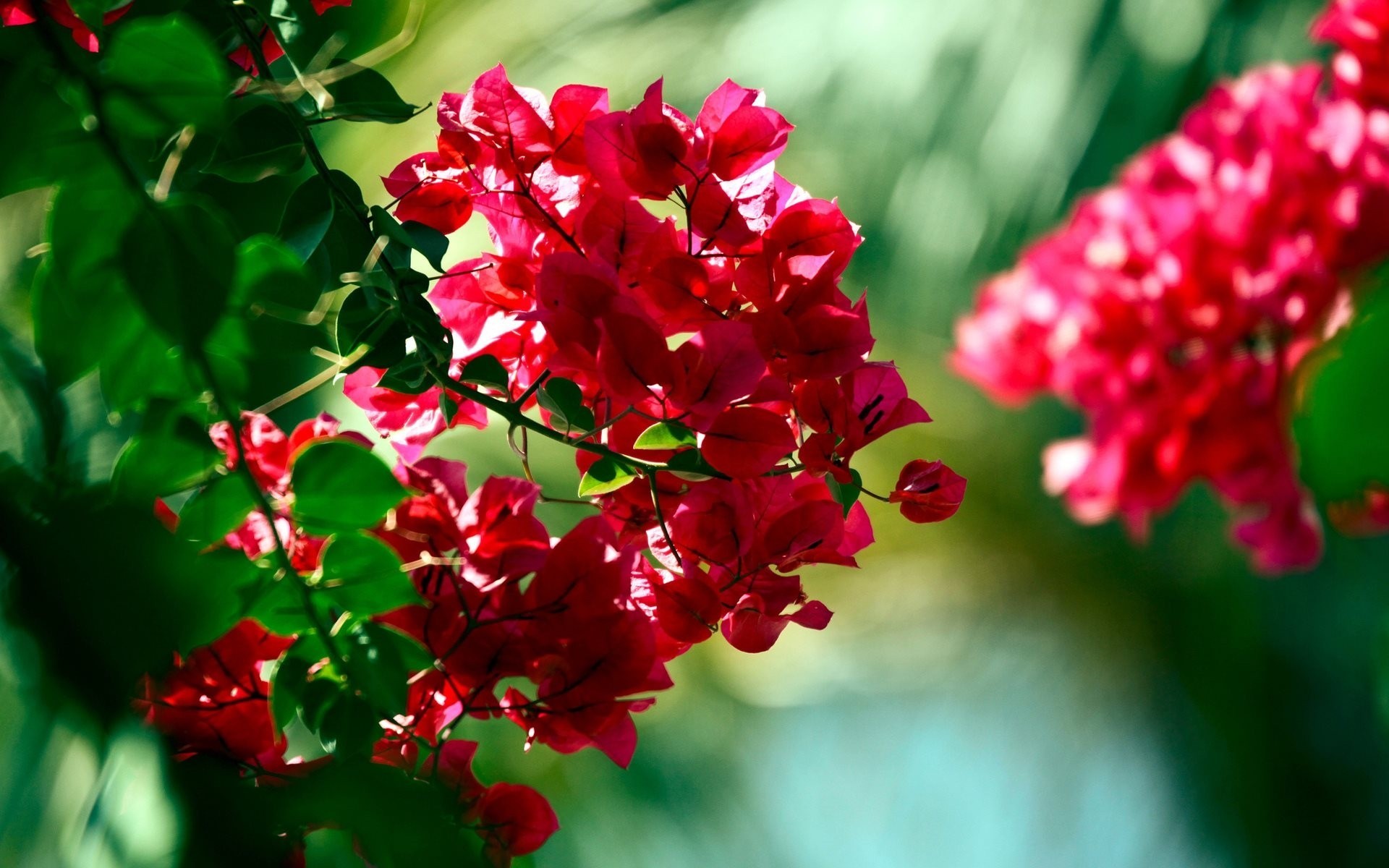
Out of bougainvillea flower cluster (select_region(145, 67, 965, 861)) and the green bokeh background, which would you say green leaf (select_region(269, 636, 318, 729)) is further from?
the green bokeh background

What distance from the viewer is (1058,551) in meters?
1.43

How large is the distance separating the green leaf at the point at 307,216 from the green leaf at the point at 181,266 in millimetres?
77

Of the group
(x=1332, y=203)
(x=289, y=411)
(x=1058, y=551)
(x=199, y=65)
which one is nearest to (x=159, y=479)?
(x=199, y=65)

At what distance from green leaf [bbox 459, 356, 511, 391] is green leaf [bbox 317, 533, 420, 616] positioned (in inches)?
1.6

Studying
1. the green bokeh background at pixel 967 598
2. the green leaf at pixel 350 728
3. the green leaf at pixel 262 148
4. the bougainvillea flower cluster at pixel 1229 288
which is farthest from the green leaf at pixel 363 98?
the green bokeh background at pixel 967 598

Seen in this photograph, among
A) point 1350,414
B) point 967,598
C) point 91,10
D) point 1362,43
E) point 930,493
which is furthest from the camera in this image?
point 967,598

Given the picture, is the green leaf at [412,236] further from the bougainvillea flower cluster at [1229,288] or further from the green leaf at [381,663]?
the bougainvillea flower cluster at [1229,288]

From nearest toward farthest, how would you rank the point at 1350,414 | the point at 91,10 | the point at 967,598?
the point at 1350,414 → the point at 91,10 → the point at 967,598

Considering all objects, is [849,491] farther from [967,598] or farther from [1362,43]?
[967,598]

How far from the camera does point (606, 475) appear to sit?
0.26 meters

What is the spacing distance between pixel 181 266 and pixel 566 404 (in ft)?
0.37

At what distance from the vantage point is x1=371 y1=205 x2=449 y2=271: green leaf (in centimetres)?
23

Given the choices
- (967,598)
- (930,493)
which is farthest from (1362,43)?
(967,598)

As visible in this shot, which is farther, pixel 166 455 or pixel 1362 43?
pixel 1362 43
